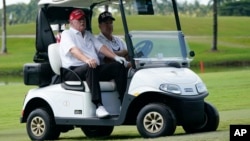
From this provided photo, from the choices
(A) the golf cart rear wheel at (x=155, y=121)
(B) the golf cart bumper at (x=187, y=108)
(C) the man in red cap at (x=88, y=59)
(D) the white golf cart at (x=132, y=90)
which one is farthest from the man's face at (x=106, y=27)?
(B) the golf cart bumper at (x=187, y=108)

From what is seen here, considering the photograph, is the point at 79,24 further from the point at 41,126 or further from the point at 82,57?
the point at 41,126

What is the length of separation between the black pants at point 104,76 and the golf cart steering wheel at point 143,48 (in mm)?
383

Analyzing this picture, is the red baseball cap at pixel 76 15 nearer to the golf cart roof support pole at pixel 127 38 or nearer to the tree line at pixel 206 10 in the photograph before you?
the golf cart roof support pole at pixel 127 38

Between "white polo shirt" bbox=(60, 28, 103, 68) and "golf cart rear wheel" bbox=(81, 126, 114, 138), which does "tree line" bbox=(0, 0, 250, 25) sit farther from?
"white polo shirt" bbox=(60, 28, 103, 68)

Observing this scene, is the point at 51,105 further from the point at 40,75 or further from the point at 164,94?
the point at 164,94

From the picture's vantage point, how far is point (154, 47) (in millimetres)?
12766

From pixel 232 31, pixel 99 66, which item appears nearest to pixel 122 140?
pixel 99 66

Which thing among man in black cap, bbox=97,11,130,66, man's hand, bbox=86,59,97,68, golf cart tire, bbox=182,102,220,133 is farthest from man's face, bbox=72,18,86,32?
golf cart tire, bbox=182,102,220,133

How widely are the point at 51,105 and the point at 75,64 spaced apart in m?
0.78

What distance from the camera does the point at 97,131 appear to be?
13484 millimetres

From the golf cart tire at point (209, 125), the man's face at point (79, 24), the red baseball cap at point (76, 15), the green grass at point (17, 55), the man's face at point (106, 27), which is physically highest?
the red baseball cap at point (76, 15)

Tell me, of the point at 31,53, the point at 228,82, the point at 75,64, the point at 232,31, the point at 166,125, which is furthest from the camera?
the point at 232,31

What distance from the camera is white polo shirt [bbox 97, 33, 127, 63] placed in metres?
12.9

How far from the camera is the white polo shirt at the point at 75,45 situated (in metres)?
12.5
